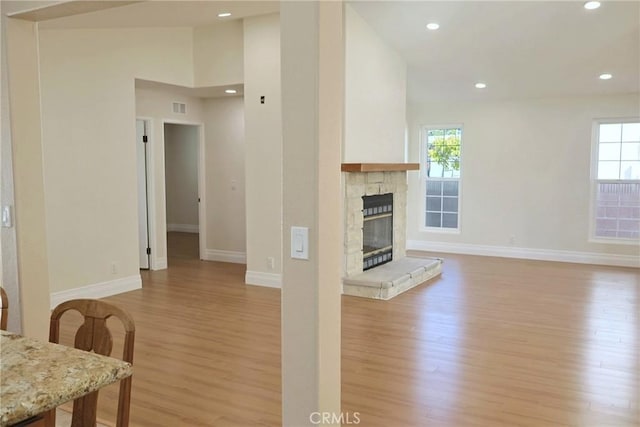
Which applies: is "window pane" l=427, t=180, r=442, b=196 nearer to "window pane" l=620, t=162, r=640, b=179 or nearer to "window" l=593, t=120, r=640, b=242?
"window" l=593, t=120, r=640, b=242

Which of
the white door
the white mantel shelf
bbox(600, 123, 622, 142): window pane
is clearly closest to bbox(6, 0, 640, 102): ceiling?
bbox(600, 123, 622, 142): window pane

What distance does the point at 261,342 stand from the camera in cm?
434

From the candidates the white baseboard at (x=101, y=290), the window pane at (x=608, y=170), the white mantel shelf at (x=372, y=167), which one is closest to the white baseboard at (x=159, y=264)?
the white baseboard at (x=101, y=290)

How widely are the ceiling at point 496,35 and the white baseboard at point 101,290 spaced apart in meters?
2.71

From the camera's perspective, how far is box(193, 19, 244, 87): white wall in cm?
676

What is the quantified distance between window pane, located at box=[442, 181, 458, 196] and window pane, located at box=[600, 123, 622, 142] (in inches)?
90.7

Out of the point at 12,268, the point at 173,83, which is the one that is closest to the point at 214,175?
the point at 173,83

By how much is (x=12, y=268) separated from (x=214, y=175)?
202 inches

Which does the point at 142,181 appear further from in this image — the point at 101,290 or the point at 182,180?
the point at 182,180

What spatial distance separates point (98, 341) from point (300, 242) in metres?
0.78

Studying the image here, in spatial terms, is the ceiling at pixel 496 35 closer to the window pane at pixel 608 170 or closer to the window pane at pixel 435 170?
the window pane at pixel 608 170

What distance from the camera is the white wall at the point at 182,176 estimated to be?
11.2 metres

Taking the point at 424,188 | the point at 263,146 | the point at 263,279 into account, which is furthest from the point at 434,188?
the point at 263,279

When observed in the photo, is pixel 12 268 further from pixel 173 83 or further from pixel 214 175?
pixel 214 175
